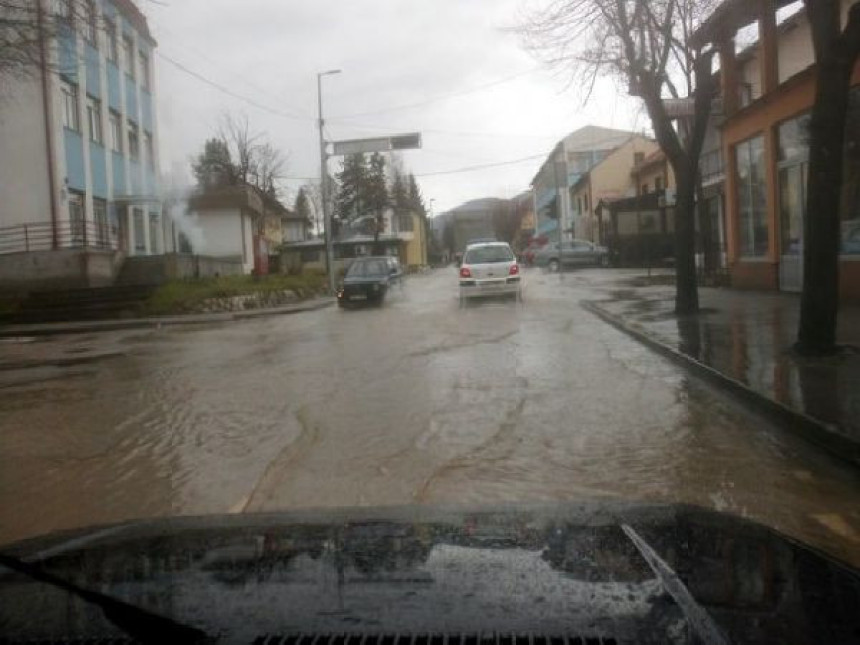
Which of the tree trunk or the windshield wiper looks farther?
the tree trunk

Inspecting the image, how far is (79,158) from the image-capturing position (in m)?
29.7

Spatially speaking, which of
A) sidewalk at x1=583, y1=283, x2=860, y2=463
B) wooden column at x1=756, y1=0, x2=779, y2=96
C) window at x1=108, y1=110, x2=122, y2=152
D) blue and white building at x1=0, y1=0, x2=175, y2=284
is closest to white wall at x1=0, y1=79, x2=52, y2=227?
blue and white building at x1=0, y1=0, x2=175, y2=284

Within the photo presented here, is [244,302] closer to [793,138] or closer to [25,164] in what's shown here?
[25,164]

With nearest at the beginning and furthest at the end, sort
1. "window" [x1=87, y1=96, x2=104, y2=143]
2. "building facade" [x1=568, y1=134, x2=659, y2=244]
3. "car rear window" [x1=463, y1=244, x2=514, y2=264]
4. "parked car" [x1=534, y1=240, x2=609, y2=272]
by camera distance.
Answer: "car rear window" [x1=463, y1=244, x2=514, y2=264]
"window" [x1=87, y1=96, x2=104, y2=143]
"parked car" [x1=534, y1=240, x2=609, y2=272]
"building facade" [x1=568, y1=134, x2=659, y2=244]

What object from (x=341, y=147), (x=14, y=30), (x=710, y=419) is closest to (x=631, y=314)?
(x=710, y=419)

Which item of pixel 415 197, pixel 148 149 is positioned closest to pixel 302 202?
pixel 415 197

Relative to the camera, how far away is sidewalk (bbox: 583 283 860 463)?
736 centimetres

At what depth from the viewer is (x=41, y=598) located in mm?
2363

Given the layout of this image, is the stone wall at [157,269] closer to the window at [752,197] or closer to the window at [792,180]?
the window at [752,197]


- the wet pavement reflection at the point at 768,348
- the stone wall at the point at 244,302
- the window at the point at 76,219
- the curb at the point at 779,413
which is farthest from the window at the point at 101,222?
the curb at the point at 779,413

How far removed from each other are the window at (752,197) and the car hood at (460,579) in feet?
59.0

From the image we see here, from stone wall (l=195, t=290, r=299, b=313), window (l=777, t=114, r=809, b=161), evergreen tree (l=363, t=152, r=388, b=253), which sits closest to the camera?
window (l=777, t=114, r=809, b=161)

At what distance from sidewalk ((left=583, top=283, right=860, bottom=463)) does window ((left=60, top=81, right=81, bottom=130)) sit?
759 inches

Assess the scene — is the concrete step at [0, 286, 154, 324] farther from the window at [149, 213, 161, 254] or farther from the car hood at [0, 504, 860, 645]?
the car hood at [0, 504, 860, 645]
